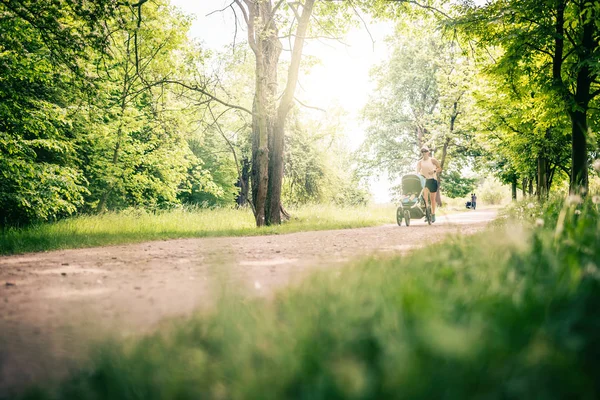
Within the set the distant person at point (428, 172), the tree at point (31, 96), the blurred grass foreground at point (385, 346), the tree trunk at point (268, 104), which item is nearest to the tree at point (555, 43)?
the distant person at point (428, 172)

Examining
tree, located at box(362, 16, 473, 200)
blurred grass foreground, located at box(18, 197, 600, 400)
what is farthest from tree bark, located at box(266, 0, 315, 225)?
tree, located at box(362, 16, 473, 200)

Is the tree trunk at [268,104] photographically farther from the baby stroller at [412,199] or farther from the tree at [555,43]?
the tree at [555,43]

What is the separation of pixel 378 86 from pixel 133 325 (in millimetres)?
37632

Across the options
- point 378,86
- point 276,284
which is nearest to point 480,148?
point 378,86

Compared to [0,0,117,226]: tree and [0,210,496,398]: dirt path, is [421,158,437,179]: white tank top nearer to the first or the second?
[0,210,496,398]: dirt path

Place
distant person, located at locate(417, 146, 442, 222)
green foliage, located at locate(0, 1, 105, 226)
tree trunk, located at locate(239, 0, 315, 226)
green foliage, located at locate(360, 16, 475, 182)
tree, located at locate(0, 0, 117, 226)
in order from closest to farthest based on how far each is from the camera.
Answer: tree, located at locate(0, 0, 117, 226)
green foliage, located at locate(0, 1, 105, 226)
tree trunk, located at locate(239, 0, 315, 226)
distant person, located at locate(417, 146, 442, 222)
green foliage, located at locate(360, 16, 475, 182)

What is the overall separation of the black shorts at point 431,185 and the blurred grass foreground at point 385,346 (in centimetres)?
1009

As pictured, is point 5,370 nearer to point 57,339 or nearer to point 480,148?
point 57,339

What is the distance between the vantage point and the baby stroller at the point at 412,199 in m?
11.9

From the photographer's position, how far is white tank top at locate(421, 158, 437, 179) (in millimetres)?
12109

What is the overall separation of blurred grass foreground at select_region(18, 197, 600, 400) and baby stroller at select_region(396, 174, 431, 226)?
9.80m

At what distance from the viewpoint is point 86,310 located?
255 centimetres

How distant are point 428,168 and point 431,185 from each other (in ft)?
1.87

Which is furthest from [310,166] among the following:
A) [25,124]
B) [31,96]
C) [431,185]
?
[25,124]
